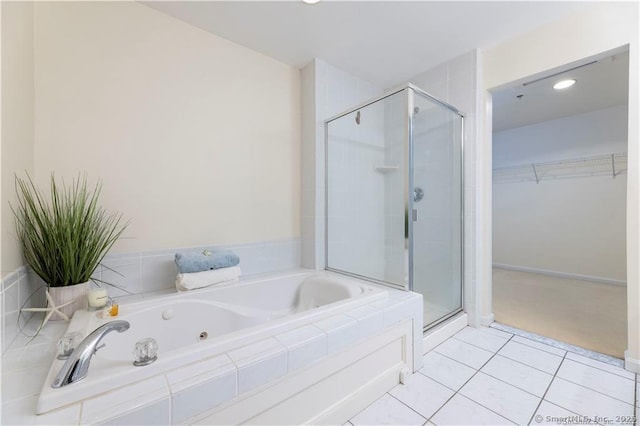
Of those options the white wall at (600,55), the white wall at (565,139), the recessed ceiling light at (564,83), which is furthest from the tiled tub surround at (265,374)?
the white wall at (565,139)

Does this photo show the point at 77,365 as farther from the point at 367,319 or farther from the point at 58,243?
the point at 367,319

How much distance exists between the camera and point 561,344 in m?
1.80

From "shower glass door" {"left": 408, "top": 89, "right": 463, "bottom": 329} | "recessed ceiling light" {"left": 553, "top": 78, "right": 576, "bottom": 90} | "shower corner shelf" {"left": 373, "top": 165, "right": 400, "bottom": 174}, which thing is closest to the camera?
"shower glass door" {"left": 408, "top": 89, "right": 463, "bottom": 329}

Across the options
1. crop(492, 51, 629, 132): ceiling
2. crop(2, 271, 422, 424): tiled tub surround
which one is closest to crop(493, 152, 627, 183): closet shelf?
crop(492, 51, 629, 132): ceiling

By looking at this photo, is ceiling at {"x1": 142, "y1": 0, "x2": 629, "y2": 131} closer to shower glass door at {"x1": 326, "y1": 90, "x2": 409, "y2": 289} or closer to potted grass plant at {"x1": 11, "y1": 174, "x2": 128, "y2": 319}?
shower glass door at {"x1": 326, "y1": 90, "x2": 409, "y2": 289}

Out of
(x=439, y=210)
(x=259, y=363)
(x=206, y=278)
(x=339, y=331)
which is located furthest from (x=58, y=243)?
(x=439, y=210)

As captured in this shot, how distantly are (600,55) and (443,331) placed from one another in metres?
2.07

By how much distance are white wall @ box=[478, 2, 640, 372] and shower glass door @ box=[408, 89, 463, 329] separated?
1.62 feet

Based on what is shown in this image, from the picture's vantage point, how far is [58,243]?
1168 mm

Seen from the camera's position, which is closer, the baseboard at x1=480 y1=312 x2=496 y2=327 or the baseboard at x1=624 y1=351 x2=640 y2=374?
the baseboard at x1=624 y1=351 x2=640 y2=374

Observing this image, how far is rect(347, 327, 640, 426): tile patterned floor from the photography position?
116 centimetres

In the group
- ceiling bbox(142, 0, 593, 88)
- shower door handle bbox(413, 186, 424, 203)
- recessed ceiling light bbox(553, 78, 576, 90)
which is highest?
ceiling bbox(142, 0, 593, 88)

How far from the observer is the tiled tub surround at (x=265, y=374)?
2.29 feet

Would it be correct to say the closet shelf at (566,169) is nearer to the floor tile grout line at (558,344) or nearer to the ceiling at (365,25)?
the ceiling at (365,25)
